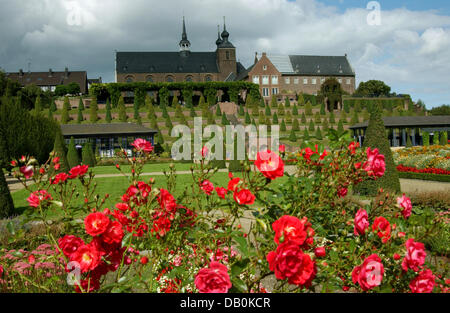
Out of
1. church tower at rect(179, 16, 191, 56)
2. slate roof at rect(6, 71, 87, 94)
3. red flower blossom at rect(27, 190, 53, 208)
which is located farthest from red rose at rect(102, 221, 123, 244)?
slate roof at rect(6, 71, 87, 94)

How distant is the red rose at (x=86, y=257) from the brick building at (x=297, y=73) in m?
57.7

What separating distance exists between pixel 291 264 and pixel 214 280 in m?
0.28

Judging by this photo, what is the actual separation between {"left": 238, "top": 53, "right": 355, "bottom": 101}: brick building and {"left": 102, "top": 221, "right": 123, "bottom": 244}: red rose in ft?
189

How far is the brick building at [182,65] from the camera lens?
58219mm

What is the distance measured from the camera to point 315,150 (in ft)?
7.97

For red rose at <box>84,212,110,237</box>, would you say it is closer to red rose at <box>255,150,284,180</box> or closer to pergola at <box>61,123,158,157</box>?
red rose at <box>255,150,284,180</box>

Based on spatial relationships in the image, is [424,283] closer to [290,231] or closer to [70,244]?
[290,231]

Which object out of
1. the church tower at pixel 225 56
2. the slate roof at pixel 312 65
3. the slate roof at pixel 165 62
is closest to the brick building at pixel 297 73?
the slate roof at pixel 312 65

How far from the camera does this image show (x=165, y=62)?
197ft

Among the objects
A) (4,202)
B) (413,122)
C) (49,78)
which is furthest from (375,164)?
(49,78)
